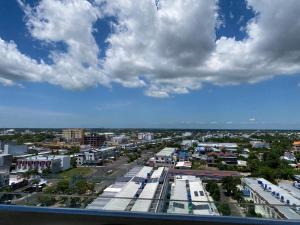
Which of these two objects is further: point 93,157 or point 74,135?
point 74,135

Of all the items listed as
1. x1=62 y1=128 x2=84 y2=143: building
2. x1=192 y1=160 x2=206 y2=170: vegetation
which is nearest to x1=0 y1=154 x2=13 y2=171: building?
x1=192 y1=160 x2=206 y2=170: vegetation

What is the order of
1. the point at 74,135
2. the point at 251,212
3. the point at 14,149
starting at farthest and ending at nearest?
the point at 74,135 → the point at 14,149 → the point at 251,212

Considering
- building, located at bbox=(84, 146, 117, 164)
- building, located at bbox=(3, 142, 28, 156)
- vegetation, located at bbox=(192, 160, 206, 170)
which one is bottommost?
vegetation, located at bbox=(192, 160, 206, 170)

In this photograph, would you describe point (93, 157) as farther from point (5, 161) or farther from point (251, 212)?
point (251, 212)

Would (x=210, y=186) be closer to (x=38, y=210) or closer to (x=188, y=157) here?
(x=38, y=210)

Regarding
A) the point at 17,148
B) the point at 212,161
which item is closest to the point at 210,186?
the point at 212,161

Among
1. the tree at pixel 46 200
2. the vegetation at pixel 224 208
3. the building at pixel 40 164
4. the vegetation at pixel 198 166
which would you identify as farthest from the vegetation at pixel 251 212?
the vegetation at pixel 198 166

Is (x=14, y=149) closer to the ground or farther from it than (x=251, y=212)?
closer to the ground

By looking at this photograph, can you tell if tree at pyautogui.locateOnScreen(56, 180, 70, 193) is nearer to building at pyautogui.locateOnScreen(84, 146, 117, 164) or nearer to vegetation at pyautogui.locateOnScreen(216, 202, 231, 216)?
vegetation at pyautogui.locateOnScreen(216, 202, 231, 216)

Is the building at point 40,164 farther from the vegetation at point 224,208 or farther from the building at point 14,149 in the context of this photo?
the vegetation at point 224,208

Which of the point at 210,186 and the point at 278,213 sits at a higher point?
the point at 278,213

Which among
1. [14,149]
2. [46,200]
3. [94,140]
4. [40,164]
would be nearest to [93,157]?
[40,164]
